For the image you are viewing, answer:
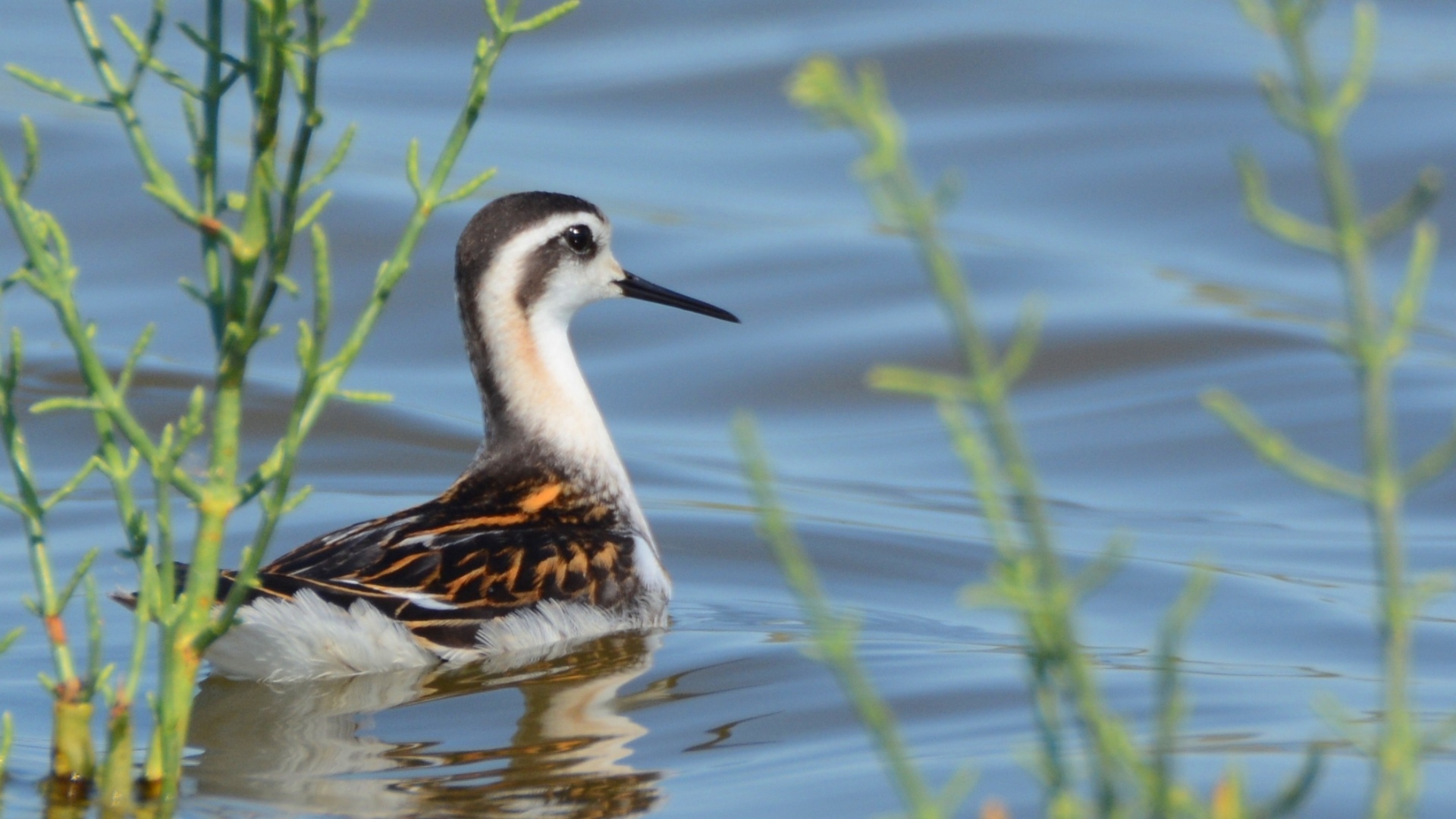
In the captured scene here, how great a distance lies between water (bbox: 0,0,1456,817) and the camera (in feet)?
17.9

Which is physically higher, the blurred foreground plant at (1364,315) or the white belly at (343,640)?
the white belly at (343,640)

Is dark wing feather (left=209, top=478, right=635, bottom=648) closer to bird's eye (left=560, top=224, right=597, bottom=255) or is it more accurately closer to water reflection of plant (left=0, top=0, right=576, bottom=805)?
bird's eye (left=560, top=224, right=597, bottom=255)

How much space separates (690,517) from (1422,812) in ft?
12.9

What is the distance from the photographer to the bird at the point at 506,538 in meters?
5.92

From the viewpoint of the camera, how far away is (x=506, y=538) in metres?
6.47

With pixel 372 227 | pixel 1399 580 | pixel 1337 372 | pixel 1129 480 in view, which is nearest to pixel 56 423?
pixel 372 227

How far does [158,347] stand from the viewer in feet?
35.2

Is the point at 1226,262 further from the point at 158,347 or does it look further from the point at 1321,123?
the point at 1321,123

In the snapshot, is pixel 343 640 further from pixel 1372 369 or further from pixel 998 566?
pixel 1372 369

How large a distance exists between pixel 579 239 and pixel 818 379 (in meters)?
2.92

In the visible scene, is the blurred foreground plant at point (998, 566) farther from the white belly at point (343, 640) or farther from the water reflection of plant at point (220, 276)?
the white belly at point (343, 640)

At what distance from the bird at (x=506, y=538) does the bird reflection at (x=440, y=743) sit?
96 mm

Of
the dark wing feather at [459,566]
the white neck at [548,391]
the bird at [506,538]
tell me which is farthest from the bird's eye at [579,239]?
the dark wing feather at [459,566]

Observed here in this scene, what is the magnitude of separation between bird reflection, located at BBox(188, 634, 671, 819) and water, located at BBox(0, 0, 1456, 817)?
2cm
